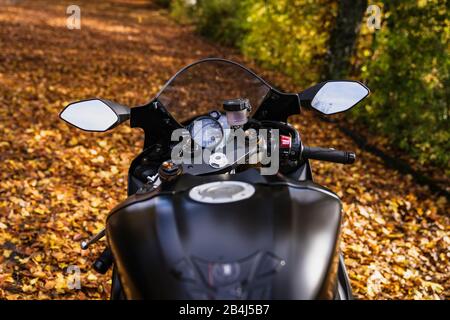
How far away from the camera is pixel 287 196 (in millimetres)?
1479

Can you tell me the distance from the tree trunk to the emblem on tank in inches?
297

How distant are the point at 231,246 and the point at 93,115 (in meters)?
1.17

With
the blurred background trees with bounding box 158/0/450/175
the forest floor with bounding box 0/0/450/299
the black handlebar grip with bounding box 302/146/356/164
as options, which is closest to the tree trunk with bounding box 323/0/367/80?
the blurred background trees with bounding box 158/0/450/175

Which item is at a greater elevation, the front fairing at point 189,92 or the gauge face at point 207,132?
the front fairing at point 189,92

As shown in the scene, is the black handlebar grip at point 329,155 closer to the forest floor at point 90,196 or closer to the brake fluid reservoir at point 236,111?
the brake fluid reservoir at point 236,111

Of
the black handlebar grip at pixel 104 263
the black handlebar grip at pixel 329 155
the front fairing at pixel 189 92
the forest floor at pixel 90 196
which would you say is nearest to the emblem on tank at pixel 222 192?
the black handlebar grip at pixel 104 263

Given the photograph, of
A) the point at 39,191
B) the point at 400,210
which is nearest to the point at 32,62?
the point at 39,191

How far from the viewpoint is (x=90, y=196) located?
539 centimetres

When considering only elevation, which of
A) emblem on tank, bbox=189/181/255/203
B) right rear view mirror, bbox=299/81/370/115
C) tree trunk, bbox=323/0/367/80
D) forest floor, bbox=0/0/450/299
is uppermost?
tree trunk, bbox=323/0/367/80

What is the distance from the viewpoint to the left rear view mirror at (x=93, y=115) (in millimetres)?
2131

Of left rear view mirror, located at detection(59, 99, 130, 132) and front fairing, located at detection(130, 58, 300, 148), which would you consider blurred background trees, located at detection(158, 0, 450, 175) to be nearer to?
front fairing, located at detection(130, 58, 300, 148)

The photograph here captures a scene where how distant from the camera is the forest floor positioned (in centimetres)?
416
